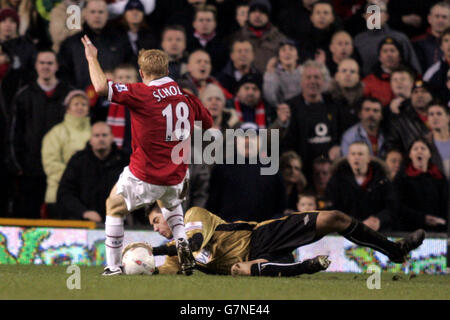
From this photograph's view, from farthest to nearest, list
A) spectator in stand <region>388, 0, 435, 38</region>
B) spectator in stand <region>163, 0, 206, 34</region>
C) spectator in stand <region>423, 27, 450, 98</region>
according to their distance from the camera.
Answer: spectator in stand <region>388, 0, 435, 38</region>
spectator in stand <region>163, 0, 206, 34</region>
spectator in stand <region>423, 27, 450, 98</region>

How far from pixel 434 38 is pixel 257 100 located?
2.86 m

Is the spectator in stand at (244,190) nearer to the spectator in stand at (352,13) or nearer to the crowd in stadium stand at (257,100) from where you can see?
the crowd in stadium stand at (257,100)

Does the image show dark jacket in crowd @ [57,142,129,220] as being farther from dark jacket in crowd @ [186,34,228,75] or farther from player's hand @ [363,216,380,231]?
player's hand @ [363,216,380,231]

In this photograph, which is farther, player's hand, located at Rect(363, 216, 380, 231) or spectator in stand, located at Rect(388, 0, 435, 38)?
spectator in stand, located at Rect(388, 0, 435, 38)

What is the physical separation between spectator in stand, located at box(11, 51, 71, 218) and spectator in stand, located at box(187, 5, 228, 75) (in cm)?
215

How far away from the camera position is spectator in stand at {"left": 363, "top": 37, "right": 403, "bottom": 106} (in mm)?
12602

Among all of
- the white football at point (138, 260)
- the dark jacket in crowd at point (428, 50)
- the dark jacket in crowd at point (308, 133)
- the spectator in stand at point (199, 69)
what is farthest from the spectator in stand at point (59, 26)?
the white football at point (138, 260)

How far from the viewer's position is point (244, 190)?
33.6 feet

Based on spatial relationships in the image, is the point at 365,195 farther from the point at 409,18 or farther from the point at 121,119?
the point at 409,18

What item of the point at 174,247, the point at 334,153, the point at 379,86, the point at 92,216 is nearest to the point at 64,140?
the point at 92,216

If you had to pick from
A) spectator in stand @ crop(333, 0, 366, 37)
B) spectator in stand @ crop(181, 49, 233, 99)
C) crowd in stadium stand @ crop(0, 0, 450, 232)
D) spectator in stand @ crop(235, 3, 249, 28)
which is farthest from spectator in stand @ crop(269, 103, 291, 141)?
spectator in stand @ crop(333, 0, 366, 37)

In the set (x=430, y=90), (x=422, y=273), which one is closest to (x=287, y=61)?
(x=430, y=90)

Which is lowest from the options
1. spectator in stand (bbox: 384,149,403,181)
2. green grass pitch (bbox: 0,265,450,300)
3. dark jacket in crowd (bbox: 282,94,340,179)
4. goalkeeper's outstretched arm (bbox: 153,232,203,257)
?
green grass pitch (bbox: 0,265,450,300)

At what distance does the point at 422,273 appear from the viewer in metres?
9.82
